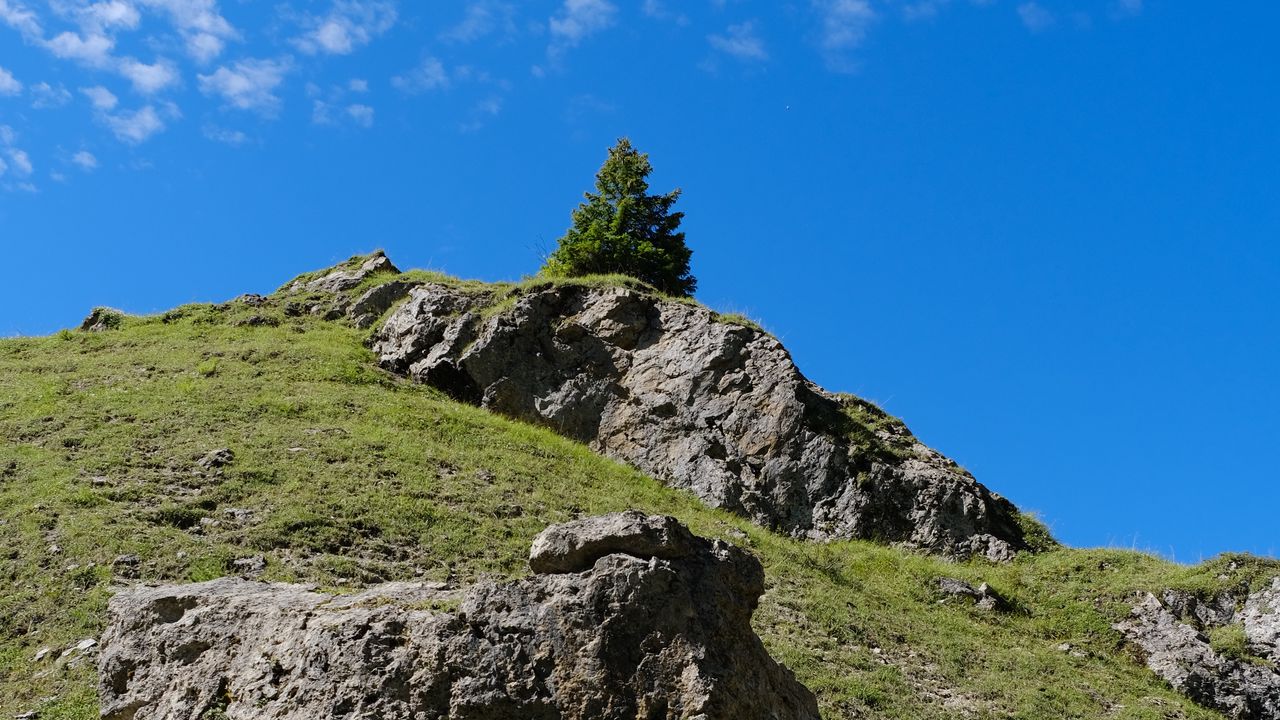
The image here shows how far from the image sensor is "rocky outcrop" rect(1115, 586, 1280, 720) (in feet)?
59.6

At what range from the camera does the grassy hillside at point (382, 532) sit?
15656mm

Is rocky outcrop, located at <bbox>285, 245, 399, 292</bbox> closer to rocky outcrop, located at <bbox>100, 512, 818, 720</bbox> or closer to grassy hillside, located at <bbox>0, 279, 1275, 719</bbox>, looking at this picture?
grassy hillside, located at <bbox>0, 279, 1275, 719</bbox>

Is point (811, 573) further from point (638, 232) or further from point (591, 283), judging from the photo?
point (638, 232)

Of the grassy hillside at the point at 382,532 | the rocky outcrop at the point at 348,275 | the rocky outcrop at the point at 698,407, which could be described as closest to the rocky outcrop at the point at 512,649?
the grassy hillside at the point at 382,532

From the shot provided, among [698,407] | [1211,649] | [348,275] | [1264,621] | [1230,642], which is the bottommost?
[1211,649]

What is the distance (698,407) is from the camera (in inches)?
→ 1099

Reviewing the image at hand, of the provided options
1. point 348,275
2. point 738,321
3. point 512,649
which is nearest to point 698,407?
point 738,321

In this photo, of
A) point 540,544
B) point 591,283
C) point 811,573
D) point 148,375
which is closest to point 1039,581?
point 811,573

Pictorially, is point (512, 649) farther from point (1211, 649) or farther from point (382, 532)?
point (1211, 649)

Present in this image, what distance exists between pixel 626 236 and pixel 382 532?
58.4 ft

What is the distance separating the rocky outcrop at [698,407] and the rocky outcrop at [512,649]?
17.1 metres

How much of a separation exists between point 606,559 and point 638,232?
27346 millimetres

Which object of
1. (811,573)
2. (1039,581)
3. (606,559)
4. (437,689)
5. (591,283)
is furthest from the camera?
(591,283)

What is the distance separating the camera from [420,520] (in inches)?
754
